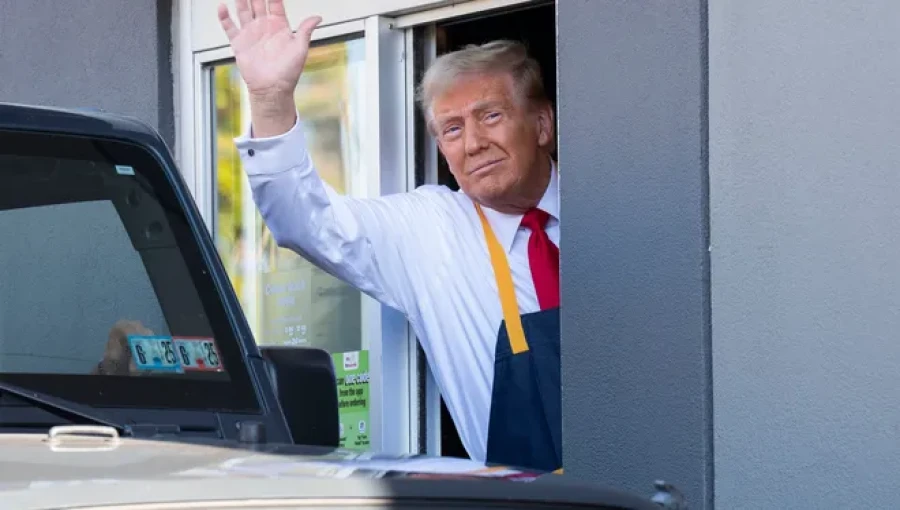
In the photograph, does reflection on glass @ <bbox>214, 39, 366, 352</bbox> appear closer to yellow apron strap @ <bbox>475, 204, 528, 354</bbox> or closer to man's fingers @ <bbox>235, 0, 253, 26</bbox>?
yellow apron strap @ <bbox>475, 204, 528, 354</bbox>

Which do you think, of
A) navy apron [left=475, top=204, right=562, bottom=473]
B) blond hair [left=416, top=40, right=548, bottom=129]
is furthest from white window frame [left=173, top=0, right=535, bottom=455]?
navy apron [left=475, top=204, right=562, bottom=473]

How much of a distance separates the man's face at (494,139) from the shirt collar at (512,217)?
0.03m

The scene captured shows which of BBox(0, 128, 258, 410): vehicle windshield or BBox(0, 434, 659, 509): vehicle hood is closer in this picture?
BBox(0, 434, 659, 509): vehicle hood

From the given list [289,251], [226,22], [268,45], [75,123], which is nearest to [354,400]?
[289,251]

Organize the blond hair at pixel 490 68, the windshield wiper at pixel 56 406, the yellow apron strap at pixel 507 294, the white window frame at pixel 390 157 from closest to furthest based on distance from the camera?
the windshield wiper at pixel 56 406, the yellow apron strap at pixel 507 294, the blond hair at pixel 490 68, the white window frame at pixel 390 157

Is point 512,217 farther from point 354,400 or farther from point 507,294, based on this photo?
point 354,400

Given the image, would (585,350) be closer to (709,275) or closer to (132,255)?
(709,275)

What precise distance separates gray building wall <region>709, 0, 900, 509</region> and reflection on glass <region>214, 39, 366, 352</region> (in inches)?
80.9

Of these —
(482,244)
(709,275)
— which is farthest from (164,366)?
(482,244)

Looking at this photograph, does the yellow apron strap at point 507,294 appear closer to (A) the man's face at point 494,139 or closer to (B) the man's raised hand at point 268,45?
(A) the man's face at point 494,139

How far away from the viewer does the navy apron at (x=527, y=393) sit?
5625 mm

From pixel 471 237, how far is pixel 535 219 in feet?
0.81

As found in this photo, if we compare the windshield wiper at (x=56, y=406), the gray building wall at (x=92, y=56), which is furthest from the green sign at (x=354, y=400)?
the windshield wiper at (x=56, y=406)

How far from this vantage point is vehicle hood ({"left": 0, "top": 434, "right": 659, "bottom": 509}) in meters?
2.08
